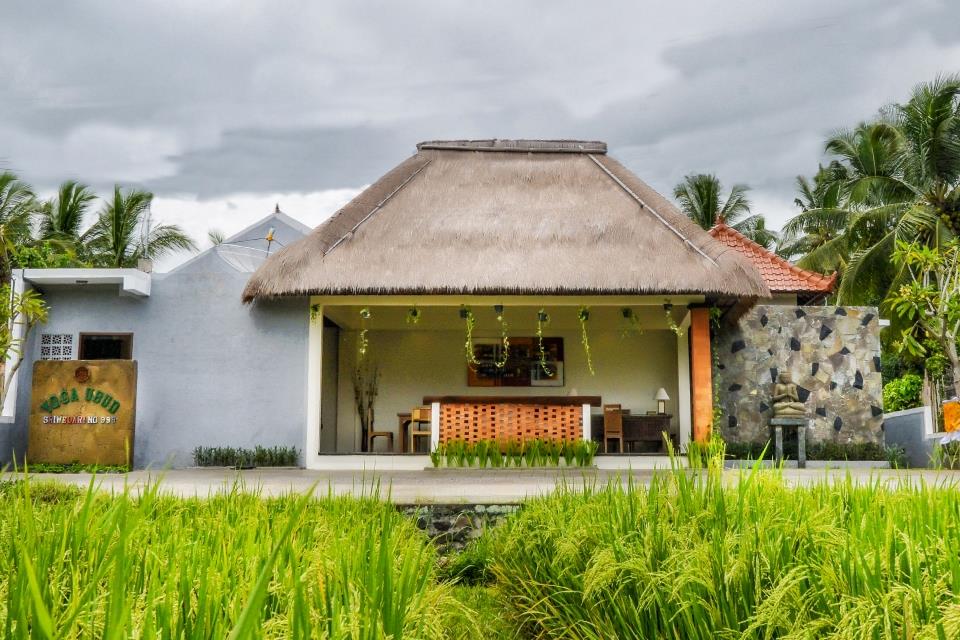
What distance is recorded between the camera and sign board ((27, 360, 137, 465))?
10.4m

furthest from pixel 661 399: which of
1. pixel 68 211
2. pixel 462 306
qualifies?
pixel 68 211

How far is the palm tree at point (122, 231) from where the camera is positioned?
2400 cm

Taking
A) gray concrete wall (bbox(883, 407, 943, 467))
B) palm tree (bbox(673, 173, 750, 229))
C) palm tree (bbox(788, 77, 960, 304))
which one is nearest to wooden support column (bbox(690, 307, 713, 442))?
gray concrete wall (bbox(883, 407, 943, 467))

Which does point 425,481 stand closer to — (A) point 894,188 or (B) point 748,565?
(B) point 748,565

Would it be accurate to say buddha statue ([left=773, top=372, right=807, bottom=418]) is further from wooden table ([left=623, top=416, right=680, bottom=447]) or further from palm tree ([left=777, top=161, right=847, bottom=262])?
palm tree ([left=777, top=161, right=847, bottom=262])

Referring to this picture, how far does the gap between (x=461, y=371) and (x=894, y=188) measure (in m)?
10.3

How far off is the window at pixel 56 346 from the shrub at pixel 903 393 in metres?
17.1

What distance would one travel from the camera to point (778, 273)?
1384 centimetres

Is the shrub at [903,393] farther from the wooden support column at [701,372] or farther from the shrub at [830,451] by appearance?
the wooden support column at [701,372]

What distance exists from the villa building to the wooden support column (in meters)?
0.02

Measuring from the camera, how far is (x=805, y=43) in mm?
17547

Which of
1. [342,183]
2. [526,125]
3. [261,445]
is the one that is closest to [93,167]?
[342,183]

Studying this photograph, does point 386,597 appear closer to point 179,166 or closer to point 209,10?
point 209,10

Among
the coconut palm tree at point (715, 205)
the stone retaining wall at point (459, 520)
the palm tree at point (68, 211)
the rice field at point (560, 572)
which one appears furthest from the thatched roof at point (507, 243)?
the palm tree at point (68, 211)
